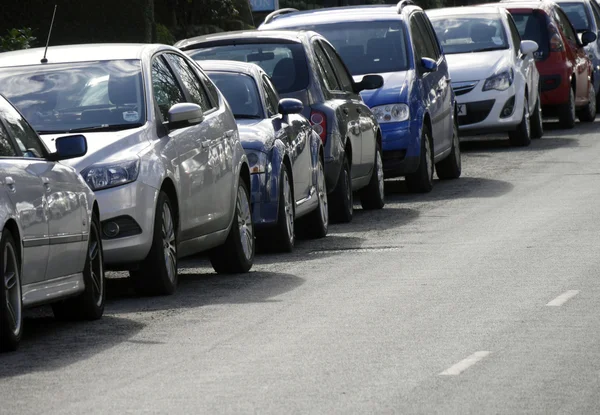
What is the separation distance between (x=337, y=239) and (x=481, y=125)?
29.7ft

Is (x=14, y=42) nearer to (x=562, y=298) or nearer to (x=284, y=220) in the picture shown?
(x=284, y=220)

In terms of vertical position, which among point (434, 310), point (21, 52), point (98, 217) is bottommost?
point (434, 310)

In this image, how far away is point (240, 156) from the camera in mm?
12945

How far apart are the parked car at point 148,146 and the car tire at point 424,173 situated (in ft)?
20.0

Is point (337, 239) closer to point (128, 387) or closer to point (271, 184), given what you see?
point (271, 184)

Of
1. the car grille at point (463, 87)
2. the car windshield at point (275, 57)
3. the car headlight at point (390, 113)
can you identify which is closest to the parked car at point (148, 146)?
the car windshield at point (275, 57)

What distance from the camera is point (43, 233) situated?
31.3ft

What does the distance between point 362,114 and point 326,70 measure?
0.83m

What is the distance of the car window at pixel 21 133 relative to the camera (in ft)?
32.3

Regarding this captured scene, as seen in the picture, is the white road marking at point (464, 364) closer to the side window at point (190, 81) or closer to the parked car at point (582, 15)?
the side window at point (190, 81)

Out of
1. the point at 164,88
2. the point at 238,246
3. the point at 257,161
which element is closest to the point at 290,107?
the point at 257,161

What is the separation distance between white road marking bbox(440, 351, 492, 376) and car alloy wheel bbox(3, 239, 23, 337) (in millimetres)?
2327

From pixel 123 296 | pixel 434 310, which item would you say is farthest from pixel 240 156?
pixel 434 310

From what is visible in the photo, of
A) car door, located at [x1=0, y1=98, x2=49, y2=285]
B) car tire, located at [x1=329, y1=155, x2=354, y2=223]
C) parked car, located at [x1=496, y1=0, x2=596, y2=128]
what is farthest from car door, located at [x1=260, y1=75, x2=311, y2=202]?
parked car, located at [x1=496, y1=0, x2=596, y2=128]
